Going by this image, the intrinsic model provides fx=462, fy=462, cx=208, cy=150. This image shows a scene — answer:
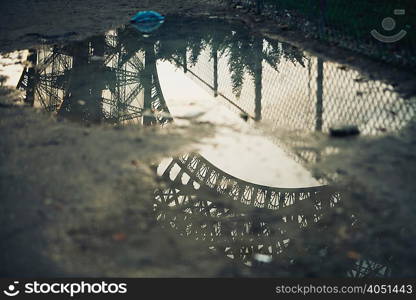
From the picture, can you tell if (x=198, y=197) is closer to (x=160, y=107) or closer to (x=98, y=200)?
(x=98, y=200)

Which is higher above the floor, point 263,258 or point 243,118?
point 243,118

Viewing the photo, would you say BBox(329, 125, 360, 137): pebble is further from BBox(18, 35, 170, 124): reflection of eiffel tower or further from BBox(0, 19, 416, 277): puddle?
BBox(18, 35, 170, 124): reflection of eiffel tower

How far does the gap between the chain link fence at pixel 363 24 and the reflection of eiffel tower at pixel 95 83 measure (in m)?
3.63

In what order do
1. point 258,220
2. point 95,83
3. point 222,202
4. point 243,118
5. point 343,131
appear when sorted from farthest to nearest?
point 95,83
point 243,118
point 343,131
point 222,202
point 258,220

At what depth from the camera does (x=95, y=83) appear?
7684 mm

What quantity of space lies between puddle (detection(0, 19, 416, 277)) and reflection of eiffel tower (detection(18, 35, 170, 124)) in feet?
0.08

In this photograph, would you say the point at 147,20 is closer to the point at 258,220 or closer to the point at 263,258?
the point at 258,220

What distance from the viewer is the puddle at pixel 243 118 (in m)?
3.65

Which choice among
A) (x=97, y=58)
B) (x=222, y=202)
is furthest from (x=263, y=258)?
(x=97, y=58)

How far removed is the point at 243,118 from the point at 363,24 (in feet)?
14.3

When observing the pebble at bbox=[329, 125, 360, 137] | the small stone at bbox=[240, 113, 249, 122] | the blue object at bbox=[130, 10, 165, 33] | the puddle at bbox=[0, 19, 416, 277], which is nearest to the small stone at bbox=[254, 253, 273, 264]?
the puddle at bbox=[0, 19, 416, 277]

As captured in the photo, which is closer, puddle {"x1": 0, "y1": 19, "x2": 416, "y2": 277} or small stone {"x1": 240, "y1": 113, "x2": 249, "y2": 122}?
puddle {"x1": 0, "y1": 19, "x2": 416, "y2": 277}

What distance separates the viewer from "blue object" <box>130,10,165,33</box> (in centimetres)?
1189

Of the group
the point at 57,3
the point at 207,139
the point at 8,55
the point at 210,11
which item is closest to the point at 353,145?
the point at 207,139
